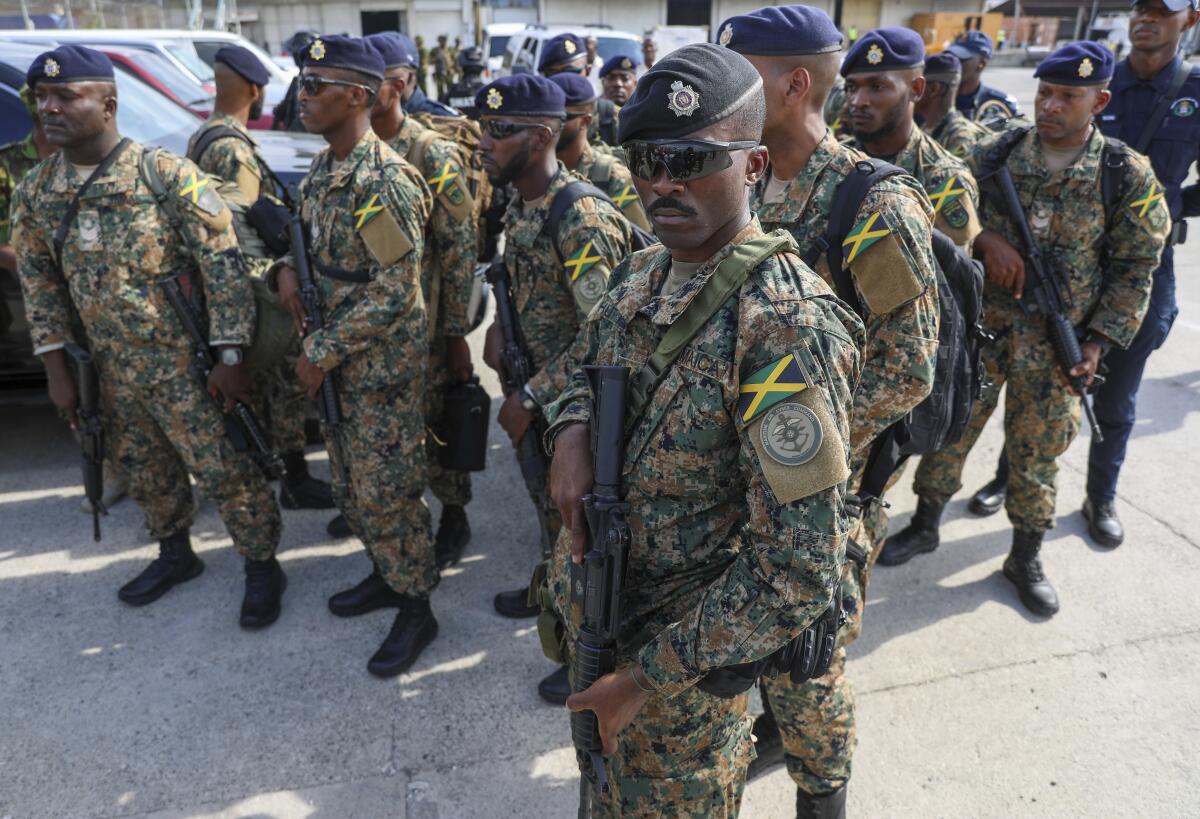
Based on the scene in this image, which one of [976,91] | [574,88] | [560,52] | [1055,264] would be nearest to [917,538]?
[1055,264]

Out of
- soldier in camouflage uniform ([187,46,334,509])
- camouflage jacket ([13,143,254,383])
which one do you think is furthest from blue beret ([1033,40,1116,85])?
soldier in camouflage uniform ([187,46,334,509])

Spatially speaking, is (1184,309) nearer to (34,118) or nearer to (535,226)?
(535,226)

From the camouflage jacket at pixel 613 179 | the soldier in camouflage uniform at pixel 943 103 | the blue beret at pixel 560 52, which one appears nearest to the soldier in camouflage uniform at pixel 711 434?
the camouflage jacket at pixel 613 179

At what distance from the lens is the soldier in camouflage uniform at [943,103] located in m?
4.35

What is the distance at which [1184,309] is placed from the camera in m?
6.86

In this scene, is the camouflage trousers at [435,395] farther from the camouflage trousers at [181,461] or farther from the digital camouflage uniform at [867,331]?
the digital camouflage uniform at [867,331]

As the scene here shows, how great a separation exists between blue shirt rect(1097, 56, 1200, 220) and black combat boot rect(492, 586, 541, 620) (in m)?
3.31

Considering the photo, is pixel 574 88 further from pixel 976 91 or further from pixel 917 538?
pixel 976 91

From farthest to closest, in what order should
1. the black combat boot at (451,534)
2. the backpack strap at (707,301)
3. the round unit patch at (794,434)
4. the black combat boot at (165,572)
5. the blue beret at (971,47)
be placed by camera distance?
the blue beret at (971,47) → the black combat boot at (451,534) → the black combat boot at (165,572) → the backpack strap at (707,301) → the round unit patch at (794,434)

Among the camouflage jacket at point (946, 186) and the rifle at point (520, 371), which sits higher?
the camouflage jacket at point (946, 186)

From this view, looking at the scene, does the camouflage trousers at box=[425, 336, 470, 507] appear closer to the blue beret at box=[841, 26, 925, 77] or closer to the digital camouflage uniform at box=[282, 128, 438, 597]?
the digital camouflage uniform at box=[282, 128, 438, 597]

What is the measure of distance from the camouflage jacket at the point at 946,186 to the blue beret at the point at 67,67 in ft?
9.54

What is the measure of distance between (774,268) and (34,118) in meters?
4.08

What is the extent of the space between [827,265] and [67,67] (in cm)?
272
